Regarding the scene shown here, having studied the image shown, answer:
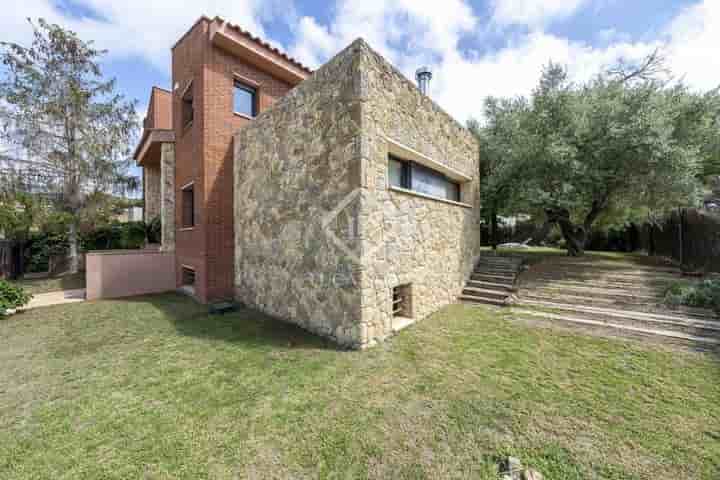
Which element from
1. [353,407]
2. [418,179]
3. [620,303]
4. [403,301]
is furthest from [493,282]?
[353,407]

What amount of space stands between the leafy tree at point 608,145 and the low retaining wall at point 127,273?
12.0 metres

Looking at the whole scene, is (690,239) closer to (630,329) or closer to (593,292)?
(593,292)

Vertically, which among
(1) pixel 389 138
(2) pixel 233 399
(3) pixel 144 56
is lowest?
(2) pixel 233 399

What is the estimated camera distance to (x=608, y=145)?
7543 millimetres

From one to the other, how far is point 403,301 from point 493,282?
3664 millimetres

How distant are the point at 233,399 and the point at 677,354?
6454mm

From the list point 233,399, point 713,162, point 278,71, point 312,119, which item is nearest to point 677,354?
point 233,399

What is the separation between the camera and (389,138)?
4875 mm

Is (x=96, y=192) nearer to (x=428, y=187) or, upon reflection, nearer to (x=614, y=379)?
(x=428, y=187)

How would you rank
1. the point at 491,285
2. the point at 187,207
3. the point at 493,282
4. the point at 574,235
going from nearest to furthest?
1. the point at 491,285
2. the point at 493,282
3. the point at 187,207
4. the point at 574,235

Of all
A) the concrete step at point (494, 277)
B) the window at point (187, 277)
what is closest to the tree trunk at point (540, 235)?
the concrete step at point (494, 277)

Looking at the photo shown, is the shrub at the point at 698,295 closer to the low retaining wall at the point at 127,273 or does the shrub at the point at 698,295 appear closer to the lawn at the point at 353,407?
the lawn at the point at 353,407

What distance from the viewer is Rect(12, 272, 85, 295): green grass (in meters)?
8.82

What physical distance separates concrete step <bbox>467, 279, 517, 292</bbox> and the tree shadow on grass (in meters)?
5.02
